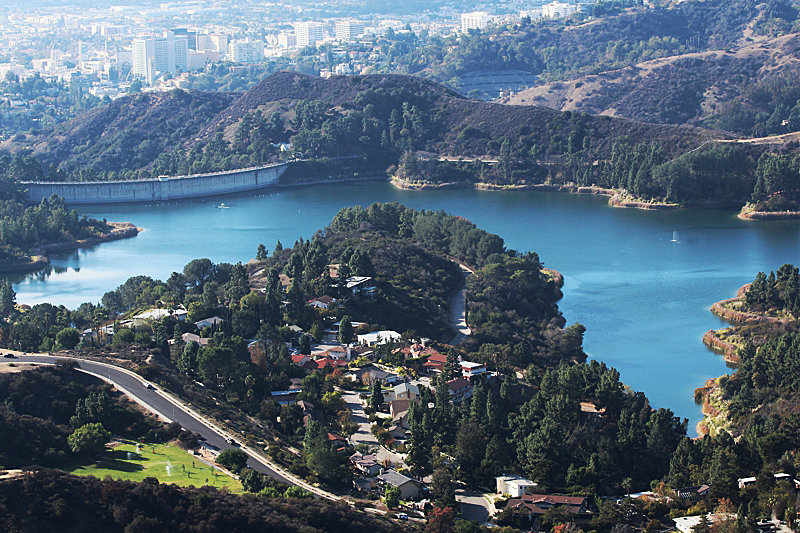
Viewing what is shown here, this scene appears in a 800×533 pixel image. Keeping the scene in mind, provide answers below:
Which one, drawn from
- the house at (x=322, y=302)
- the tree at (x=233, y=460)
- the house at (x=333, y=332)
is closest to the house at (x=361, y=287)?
the house at (x=322, y=302)

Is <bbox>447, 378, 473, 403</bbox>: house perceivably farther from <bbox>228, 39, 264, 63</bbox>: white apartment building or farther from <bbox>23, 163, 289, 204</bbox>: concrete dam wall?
<bbox>228, 39, 264, 63</bbox>: white apartment building

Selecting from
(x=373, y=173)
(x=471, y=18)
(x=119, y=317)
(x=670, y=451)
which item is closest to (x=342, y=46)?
(x=471, y=18)

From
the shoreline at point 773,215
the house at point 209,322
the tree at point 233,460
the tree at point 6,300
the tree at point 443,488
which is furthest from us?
the shoreline at point 773,215

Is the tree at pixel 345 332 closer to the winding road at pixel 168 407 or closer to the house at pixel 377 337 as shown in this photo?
the house at pixel 377 337

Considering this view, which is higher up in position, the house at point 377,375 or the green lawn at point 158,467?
the green lawn at point 158,467

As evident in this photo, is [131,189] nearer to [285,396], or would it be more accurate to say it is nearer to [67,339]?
[67,339]

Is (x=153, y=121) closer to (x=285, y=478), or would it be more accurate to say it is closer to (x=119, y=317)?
(x=119, y=317)

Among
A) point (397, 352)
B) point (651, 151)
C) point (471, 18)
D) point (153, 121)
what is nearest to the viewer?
point (397, 352)

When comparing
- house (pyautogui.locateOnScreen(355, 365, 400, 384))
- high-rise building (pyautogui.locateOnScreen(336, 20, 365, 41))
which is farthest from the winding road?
high-rise building (pyautogui.locateOnScreen(336, 20, 365, 41))
